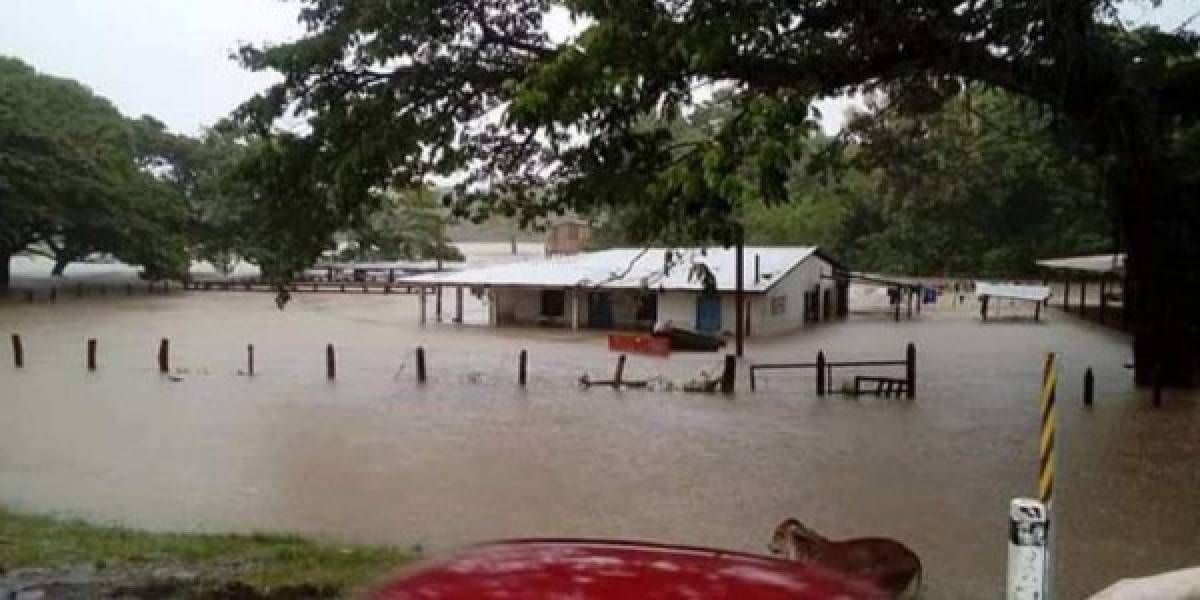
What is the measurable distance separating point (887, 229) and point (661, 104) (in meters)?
53.3

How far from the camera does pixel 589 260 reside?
44.6 metres

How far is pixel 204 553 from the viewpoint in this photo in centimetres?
824

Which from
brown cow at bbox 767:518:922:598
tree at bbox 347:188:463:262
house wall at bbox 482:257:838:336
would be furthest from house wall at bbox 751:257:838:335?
brown cow at bbox 767:518:922:598

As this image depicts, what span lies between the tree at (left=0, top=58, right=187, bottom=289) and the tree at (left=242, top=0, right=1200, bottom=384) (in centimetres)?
3748

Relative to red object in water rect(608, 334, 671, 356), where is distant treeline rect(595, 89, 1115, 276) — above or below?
above

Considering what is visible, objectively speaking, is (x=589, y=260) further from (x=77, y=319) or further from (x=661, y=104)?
(x=661, y=104)

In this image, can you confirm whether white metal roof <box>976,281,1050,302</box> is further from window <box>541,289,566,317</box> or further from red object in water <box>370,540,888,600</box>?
red object in water <box>370,540,888,600</box>

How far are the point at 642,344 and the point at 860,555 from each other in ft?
82.8

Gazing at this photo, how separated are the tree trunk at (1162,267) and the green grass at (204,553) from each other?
14.8m

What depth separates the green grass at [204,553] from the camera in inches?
279

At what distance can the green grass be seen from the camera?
7.07 meters

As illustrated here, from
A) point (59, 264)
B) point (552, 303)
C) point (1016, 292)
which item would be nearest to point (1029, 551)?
point (552, 303)

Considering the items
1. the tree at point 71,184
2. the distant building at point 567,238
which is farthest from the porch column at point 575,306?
the distant building at point 567,238

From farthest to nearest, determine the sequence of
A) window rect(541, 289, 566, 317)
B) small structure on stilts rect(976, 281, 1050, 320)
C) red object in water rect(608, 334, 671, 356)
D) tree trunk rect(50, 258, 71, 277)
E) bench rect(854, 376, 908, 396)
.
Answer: tree trunk rect(50, 258, 71, 277), small structure on stilts rect(976, 281, 1050, 320), window rect(541, 289, 566, 317), red object in water rect(608, 334, 671, 356), bench rect(854, 376, 908, 396)
